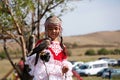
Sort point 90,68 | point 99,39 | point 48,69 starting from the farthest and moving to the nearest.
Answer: point 99,39 < point 90,68 < point 48,69

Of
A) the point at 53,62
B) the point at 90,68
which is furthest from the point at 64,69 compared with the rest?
the point at 90,68

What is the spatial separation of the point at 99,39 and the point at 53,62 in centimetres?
11594

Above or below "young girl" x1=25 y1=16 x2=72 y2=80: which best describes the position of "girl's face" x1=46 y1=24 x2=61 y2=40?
above

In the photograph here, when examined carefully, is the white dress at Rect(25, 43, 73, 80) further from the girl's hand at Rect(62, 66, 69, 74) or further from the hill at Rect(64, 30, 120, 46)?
the hill at Rect(64, 30, 120, 46)

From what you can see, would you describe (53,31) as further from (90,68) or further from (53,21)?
(90,68)

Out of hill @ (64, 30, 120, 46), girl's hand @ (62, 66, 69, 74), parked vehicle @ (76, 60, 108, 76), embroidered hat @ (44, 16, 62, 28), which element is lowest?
hill @ (64, 30, 120, 46)

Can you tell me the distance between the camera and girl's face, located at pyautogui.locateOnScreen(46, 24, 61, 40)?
6.02 meters

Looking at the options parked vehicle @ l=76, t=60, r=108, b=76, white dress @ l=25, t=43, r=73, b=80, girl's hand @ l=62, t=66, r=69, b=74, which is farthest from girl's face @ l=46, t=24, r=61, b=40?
parked vehicle @ l=76, t=60, r=108, b=76

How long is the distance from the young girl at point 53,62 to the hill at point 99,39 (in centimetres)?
10289

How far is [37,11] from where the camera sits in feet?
71.2

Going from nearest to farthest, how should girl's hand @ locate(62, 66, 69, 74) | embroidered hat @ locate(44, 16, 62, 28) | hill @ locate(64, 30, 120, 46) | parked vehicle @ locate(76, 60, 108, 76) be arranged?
girl's hand @ locate(62, 66, 69, 74) → embroidered hat @ locate(44, 16, 62, 28) → parked vehicle @ locate(76, 60, 108, 76) → hill @ locate(64, 30, 120, 46)

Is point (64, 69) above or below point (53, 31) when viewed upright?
below

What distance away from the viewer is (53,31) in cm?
602

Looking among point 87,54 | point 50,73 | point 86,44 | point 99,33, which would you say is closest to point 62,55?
point 50,73
